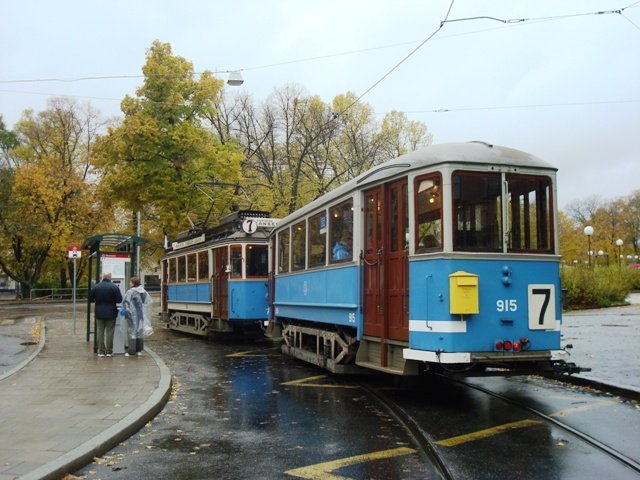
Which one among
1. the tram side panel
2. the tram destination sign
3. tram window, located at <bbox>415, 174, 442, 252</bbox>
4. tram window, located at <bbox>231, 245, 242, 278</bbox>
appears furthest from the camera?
the tram destination sign

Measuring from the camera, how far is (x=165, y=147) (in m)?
24.8

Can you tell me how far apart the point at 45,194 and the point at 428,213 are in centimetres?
3953

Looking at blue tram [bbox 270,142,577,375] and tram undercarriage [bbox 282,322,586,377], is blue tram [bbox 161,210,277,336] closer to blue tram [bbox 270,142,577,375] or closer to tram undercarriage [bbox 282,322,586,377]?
tram undercarriage [bbox 282,322,586,377]

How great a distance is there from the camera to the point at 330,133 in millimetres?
38281

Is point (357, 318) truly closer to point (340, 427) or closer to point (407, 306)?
point (407, 306)

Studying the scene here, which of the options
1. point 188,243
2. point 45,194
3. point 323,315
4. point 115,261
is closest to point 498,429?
point 323,315

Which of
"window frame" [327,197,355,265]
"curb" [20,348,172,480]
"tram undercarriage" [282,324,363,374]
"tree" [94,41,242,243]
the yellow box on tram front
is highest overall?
"tree" [94,41,242,243]

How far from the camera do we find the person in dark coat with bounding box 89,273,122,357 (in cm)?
1320

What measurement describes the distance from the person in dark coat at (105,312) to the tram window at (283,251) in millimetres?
3381

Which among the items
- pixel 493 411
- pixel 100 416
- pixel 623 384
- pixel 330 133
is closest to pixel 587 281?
pixel 330 133

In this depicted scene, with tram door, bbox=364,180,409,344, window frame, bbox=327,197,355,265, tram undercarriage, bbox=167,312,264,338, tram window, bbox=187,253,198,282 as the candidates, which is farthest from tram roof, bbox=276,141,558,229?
tram window, bbox=187,253,198,282

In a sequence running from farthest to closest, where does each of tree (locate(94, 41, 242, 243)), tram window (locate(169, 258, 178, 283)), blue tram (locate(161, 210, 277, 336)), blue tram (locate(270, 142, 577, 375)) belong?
tree (locate(94, 41, 242, 243))
tram window (locate(169, 258, 178, 283))
blue tram (locate(161, 210, 277, 336))
blue tram (locate(270, 142, 577, 375))

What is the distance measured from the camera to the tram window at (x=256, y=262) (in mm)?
16766

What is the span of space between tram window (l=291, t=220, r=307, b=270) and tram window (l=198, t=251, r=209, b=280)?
644 cm
